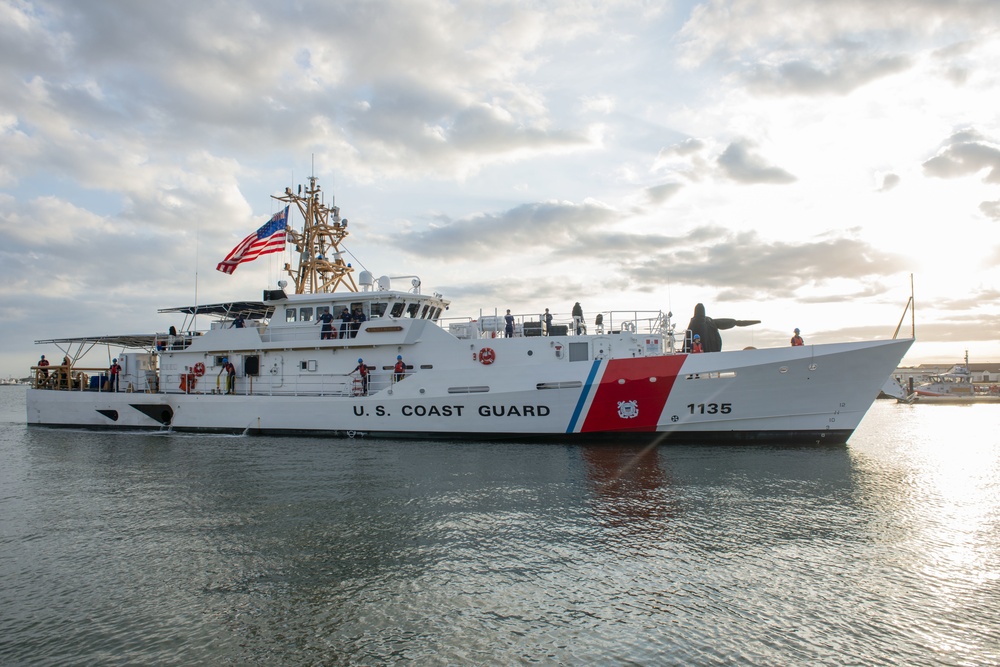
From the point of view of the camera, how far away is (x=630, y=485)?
9.96m

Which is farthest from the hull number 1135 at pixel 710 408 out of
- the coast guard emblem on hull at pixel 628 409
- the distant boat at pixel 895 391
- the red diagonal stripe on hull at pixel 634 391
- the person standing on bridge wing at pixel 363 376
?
the distant boat at pixel 895 391

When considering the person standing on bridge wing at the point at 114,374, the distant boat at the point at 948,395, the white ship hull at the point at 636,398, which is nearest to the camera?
the white ship hull at the point at 636,398

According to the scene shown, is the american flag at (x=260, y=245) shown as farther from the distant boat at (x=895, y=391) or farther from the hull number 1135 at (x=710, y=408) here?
the distant boat at (x=895, y=391)

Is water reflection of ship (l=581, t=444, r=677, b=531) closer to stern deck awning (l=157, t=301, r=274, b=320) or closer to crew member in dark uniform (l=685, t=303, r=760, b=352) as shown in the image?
crew member in dark uniform (l=685, t=303, r=760, b=352)

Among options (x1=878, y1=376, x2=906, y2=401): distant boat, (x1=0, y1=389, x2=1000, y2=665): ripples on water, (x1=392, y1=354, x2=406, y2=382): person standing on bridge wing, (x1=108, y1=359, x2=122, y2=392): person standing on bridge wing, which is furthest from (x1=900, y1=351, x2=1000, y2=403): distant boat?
(x1=108, y1=359, x2=122, y2=392): person standing on bridge wing

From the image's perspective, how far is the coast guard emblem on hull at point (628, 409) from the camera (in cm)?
1421

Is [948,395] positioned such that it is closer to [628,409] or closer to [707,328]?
[707,328]

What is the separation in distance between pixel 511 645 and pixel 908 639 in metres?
3.26

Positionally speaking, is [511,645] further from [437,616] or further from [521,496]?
[521,496]

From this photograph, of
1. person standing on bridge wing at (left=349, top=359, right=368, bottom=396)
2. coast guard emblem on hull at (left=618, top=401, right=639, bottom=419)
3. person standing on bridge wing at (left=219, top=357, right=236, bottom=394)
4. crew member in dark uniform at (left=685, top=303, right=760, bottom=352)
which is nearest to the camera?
coast guard emblem on hull at (left=618, top=401, right=639, bottom=419)

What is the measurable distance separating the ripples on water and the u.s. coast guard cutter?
251cm

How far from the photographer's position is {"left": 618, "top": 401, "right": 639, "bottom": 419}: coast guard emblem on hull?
14.2m

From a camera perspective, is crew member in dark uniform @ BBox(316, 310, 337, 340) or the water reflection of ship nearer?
the water reflection of ship

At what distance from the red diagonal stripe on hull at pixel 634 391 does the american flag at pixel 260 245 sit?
452 inches
